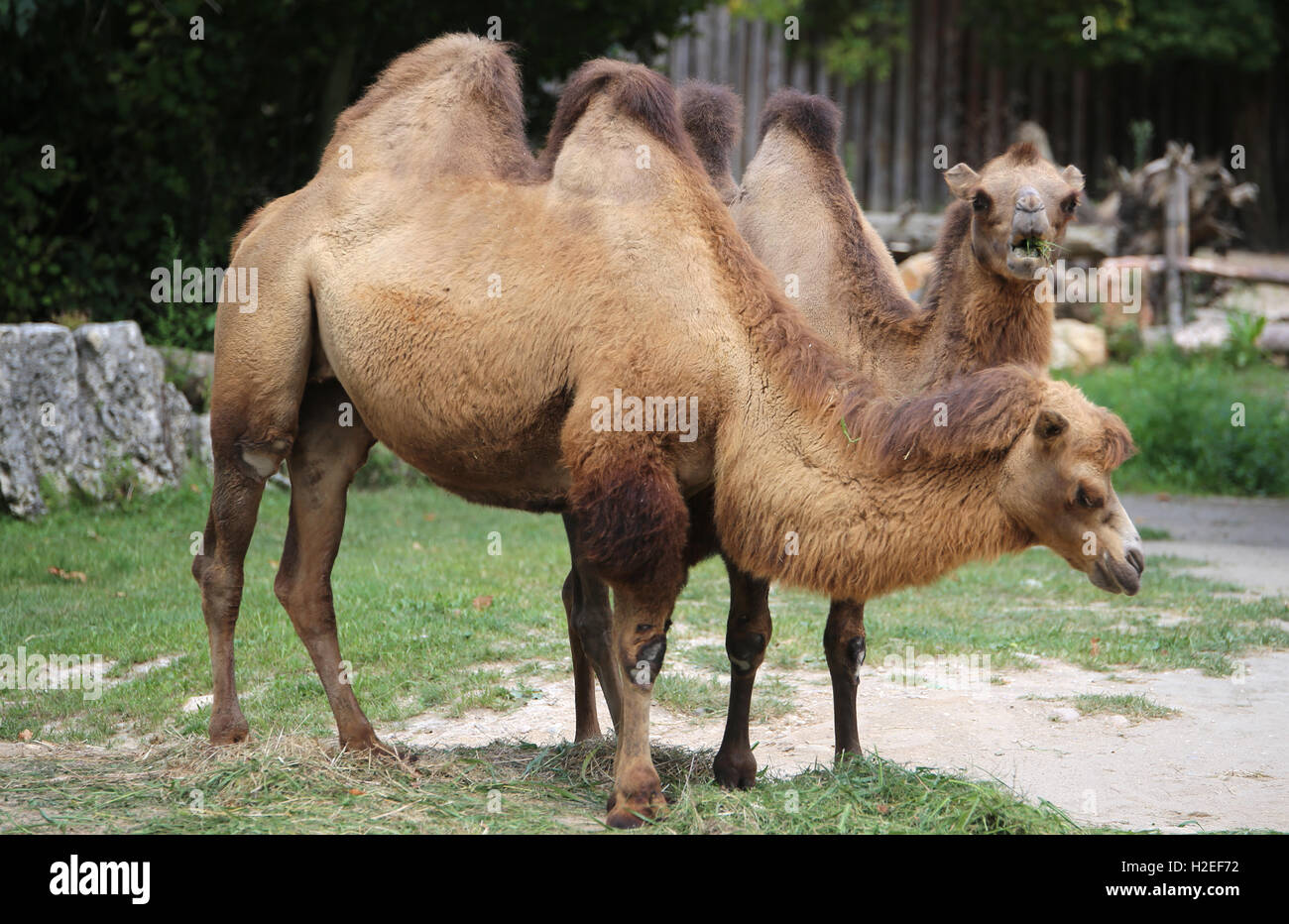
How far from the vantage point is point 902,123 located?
68.3 ft

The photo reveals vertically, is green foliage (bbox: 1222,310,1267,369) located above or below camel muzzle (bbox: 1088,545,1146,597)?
above

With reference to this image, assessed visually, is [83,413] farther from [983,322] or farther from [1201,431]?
[1201,431]

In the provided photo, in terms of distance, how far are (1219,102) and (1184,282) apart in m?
7.26

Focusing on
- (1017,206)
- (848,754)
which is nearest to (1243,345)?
(1017,206)

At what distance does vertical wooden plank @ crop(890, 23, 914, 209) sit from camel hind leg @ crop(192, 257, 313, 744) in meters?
16.6

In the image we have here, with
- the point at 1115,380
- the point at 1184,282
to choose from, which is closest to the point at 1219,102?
the point at 1184,282

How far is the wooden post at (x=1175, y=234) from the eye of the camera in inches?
635

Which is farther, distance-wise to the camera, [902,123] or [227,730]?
[902,123]

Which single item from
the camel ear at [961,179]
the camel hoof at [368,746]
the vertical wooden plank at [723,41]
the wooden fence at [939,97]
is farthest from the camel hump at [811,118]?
the vertical wooden plank at [723,41]

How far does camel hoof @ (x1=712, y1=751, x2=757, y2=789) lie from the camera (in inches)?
194

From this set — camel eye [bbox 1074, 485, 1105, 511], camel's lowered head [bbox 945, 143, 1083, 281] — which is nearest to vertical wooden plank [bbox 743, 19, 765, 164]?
camel's lowered head [bbox 945, 143, 1083, 281]

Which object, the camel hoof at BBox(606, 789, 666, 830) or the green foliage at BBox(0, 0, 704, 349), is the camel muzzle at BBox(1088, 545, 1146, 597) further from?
the green foliage at BBox(0, 0, 704, 349)

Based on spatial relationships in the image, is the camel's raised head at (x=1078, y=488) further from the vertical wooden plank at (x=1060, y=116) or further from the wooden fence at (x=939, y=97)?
the vertical wooden plank at (x=1060, y=116)

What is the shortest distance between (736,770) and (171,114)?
926cm
